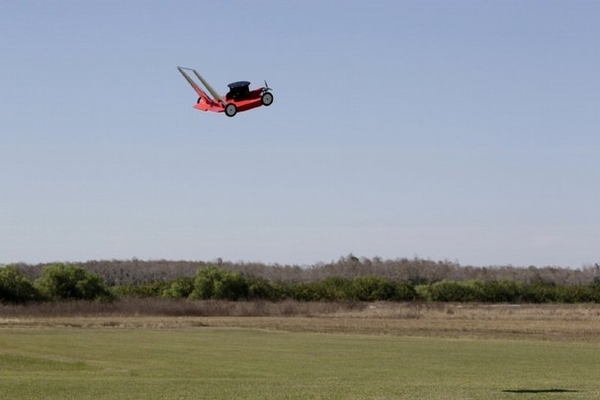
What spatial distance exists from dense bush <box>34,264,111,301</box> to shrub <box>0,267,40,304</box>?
7.46ft

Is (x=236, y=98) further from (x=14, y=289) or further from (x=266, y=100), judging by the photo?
(x=14, y=289)

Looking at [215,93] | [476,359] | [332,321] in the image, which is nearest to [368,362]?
[476,359]

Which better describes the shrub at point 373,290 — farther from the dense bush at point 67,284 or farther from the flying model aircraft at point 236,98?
the flying model aircraft at point 236,98

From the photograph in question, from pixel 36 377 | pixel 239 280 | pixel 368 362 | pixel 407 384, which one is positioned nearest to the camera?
pixel 407 384

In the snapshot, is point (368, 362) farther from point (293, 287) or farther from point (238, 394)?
point (293, 287)

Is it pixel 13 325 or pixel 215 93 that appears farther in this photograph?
pixel 13 325

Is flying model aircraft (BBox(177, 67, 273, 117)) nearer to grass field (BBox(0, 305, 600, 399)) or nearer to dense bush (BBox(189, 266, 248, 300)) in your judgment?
grass field (BBox(0, 305, 600, 399))

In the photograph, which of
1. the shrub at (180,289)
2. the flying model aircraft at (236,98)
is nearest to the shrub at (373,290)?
the shrub at (180,289)

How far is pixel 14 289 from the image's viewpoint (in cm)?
10469

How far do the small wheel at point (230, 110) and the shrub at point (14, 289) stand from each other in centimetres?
8787

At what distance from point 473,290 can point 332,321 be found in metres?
44.3

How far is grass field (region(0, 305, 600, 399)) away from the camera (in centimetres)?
3409

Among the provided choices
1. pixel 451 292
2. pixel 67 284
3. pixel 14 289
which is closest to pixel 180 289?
pixel 67 284

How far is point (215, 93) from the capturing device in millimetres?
19422
